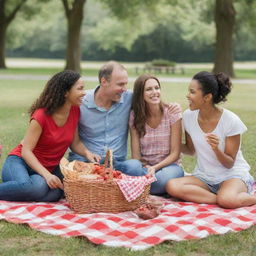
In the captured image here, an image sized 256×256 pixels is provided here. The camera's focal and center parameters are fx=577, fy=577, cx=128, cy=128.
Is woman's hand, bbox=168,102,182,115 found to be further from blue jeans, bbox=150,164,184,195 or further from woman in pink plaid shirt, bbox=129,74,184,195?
blue jeans, bbox=150,164,184,195

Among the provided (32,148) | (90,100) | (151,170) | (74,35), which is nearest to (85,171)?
(32,148)

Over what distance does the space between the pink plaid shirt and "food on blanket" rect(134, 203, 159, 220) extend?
89 cm

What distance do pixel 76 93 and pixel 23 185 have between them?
3.10ft

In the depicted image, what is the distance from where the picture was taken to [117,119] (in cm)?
559

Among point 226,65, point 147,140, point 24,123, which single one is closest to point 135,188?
point 147,140

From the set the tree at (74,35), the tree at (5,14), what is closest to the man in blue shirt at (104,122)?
the tree at (74,35)

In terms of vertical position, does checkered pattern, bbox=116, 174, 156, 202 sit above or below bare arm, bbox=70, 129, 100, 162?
below

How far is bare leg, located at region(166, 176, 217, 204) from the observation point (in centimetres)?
521

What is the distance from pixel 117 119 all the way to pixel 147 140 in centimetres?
35

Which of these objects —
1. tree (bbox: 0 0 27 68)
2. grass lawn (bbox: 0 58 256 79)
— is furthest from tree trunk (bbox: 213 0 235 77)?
tree (bbox: 0 0 27 68)

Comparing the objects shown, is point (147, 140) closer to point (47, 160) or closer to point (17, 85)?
point (47, 160)

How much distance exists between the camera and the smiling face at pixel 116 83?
5.34 m

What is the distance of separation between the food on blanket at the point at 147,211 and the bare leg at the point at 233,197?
640mm

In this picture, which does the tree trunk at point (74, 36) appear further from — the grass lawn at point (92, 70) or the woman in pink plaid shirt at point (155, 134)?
the woman in pink plaid shirt at point (155, 134)
